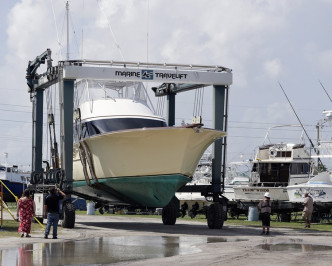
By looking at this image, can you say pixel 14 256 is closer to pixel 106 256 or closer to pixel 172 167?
pixel 106 256

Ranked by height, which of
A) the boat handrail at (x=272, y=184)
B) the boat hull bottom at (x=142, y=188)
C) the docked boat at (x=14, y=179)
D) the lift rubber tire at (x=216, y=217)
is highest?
the boat hull bottom at (x=142, y=188)

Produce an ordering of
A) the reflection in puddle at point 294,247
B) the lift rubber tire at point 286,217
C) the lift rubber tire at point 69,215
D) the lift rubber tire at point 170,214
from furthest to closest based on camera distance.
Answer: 1. the lift rubber tire at point 286,217
2. the lift rubber tire at point 170,214
3. the lift rubber tire at point 69,215
4. the reflection in puddle at point 294,247

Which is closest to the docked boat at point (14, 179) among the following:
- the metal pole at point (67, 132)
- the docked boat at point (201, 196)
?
the docked boat at point (201, 196)

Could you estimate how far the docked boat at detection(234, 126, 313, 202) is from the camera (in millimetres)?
38375

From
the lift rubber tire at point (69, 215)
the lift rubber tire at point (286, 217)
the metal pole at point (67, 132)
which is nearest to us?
the lift rubber tire at point (69, 215)

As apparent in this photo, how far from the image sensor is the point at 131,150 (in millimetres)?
24672

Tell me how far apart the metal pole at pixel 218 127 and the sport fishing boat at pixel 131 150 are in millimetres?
2001

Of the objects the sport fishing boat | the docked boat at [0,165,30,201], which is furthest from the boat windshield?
the docked boat at [0,165,30,201]

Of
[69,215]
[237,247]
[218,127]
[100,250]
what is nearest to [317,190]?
[218,127]

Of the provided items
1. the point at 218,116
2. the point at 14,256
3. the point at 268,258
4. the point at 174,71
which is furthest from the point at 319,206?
the point at 14,256

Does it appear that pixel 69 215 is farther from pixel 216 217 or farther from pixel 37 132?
pixel 37 132

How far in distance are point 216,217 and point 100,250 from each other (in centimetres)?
994

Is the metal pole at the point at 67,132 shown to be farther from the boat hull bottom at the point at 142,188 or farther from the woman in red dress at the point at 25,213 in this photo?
the woman in red dress at the point at 25,213

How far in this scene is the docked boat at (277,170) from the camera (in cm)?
3838
